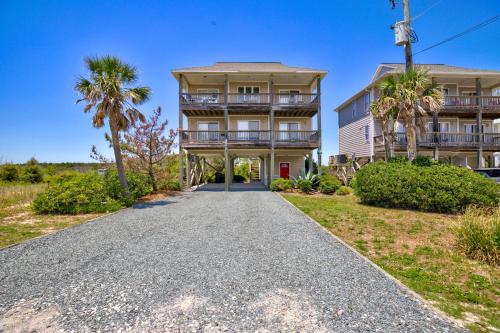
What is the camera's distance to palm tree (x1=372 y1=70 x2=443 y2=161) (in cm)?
1270

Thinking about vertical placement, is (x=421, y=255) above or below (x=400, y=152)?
below

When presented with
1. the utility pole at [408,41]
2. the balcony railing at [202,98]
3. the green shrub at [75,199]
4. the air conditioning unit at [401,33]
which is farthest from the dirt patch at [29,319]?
the balcony railing at [202,98]

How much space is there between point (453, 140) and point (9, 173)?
135ft

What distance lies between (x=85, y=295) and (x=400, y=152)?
24409mm

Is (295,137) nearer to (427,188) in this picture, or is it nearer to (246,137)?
(246,137)

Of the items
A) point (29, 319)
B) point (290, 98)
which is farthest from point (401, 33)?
point (29, 319)

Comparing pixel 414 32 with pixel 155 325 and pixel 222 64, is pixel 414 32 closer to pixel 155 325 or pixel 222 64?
pixel 222 64

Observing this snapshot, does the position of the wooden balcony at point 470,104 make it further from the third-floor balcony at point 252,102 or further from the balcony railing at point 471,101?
the third-floor balcony at point 252,102

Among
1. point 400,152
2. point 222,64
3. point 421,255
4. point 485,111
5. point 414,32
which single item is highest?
point 222,64

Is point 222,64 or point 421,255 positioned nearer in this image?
point 421,255

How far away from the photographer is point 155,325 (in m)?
3.03

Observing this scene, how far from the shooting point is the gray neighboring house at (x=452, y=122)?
67.4 feet

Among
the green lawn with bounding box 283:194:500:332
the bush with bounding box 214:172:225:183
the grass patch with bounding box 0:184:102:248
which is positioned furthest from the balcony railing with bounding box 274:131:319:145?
the grass patch with bounding box 0:184:102:248

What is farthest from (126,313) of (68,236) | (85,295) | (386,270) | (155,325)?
(68,236)
